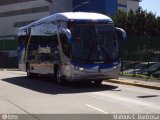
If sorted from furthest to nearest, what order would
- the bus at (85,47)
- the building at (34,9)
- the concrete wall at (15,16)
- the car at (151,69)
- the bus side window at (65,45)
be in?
1. the concrete wall at (15,16)
2. the building at (34,9)
3. the car at (151,69)
4. the bus side window at (65,45)
5. the bus at (85,47)

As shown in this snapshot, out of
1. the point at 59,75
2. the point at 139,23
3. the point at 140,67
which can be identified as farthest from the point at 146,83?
the point at 139,23

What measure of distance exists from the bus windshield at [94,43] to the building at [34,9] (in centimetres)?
8673

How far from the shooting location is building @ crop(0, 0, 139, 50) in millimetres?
111812

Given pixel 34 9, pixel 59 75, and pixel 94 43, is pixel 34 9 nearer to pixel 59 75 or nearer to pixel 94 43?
pixel 59 75

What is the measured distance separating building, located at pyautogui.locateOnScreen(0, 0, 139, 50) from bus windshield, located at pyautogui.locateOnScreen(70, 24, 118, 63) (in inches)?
3414

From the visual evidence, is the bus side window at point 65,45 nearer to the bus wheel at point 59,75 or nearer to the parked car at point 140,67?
the bus wheel at point 59,75

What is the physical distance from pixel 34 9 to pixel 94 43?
104 meters

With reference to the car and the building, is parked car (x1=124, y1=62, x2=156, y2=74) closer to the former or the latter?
the car

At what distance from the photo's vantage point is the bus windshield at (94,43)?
21438 millimetres

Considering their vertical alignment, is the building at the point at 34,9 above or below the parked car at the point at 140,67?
above

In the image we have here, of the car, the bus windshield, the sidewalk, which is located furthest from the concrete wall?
the bus windshield

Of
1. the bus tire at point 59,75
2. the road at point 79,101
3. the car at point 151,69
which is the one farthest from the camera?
the car at point 151,69

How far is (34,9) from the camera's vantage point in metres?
124

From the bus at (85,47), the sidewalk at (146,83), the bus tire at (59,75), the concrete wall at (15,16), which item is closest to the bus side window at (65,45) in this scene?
the bus at (85,47)
